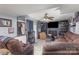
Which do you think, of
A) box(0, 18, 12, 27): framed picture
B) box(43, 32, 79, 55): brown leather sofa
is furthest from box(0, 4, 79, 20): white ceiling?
box(43, 32, 79, 55): brown leather sofa

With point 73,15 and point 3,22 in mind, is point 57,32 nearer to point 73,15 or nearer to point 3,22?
point 73,15

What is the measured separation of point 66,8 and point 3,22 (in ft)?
2.53

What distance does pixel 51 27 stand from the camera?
72.1 inches

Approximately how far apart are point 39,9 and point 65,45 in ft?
1.74

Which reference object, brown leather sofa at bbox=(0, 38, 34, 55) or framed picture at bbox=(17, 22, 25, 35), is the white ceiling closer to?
framed picture at bbox=(17, 22, 25, 35)

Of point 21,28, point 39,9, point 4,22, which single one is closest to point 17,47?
point 21,28

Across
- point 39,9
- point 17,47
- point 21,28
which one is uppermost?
point 39,9

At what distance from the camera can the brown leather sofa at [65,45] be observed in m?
1.77

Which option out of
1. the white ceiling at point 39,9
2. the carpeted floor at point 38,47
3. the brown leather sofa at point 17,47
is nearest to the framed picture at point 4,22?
the white ceiling at point 39,9

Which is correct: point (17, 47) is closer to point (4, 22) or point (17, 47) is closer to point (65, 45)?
point (4, 22)

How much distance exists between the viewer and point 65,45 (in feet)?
5.81

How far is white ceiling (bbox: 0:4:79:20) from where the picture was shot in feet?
5.80

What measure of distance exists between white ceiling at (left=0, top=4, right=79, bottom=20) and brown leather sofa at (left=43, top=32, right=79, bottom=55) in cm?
25

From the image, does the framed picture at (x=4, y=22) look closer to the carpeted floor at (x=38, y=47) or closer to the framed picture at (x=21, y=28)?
the framed picture at (x=21, y=28)
